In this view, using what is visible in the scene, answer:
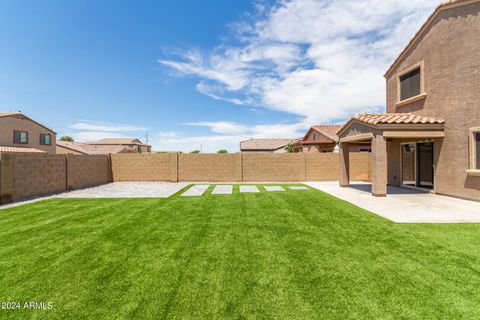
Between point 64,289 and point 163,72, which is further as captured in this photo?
point 163,72

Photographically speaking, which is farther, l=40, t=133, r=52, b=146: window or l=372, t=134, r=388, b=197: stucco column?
l=40, t=133, r=52, b=146: window

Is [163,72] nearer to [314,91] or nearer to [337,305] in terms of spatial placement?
[314,91]

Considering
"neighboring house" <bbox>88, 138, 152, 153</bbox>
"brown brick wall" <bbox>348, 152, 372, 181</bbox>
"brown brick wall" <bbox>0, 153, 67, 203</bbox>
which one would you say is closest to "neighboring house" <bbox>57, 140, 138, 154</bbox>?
"neighboring house" <bbox>88, 138, 152, 153</bbox>

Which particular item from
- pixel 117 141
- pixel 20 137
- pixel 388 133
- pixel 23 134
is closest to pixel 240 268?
pixel 388 133

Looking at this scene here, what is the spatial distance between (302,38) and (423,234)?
478 inches

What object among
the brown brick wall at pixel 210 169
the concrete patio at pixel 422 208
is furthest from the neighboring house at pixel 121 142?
the concrete patio at pixel 422 208

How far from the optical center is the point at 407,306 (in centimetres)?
265

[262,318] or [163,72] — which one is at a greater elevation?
[163,72]

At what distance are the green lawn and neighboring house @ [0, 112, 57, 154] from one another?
1008 inches

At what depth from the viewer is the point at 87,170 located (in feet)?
46.3

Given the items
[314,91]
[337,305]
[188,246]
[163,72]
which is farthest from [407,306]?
[163,72]

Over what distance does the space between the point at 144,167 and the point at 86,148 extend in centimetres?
4186

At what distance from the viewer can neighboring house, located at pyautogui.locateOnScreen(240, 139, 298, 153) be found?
170 ft

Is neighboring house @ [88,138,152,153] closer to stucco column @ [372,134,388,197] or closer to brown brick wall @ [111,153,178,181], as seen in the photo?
brown brick wall @ [111,153,178,181]
